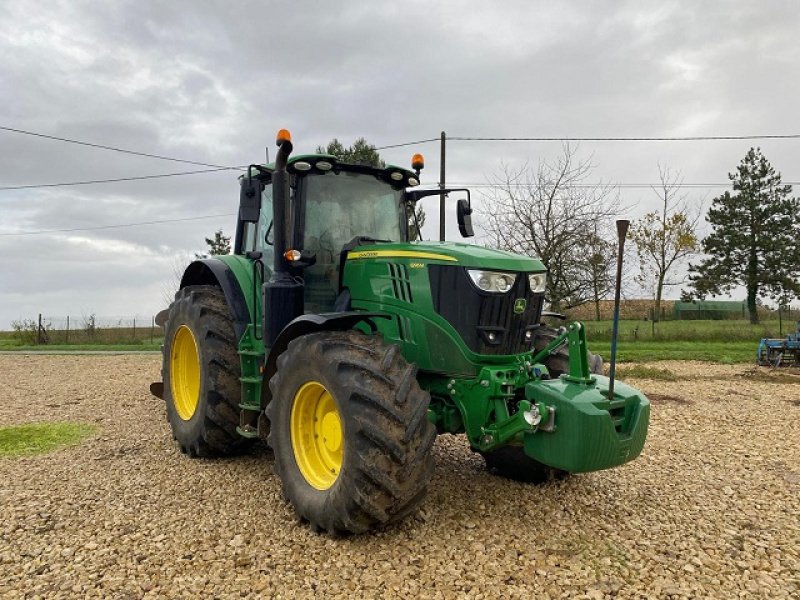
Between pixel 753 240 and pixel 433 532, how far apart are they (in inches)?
1725

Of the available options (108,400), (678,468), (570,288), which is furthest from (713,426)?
(570,288)

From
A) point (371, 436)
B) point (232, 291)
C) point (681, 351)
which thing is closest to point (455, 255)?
point (371, 436)

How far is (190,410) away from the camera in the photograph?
6238 millimetres

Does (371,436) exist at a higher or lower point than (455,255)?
lower

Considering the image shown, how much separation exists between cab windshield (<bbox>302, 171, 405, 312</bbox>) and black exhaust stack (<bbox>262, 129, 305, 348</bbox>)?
0.65ft

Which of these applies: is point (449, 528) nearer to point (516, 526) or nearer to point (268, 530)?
point (516, 526)

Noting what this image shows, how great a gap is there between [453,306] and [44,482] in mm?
3698

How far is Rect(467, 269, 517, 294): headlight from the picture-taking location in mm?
4113

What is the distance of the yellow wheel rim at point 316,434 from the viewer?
419cm

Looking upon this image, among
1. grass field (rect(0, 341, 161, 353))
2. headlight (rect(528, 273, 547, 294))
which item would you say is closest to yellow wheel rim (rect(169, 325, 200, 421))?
headlight (rect(528, 273, 547, 294))

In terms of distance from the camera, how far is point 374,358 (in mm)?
3805

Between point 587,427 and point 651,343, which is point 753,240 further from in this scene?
point 587,427

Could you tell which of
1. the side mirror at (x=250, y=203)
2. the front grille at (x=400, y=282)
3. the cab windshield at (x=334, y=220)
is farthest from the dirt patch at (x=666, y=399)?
the side mirror at (x=250, y=203)

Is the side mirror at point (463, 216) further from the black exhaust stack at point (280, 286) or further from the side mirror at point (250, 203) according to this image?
the side mirror at point (250, 203)
